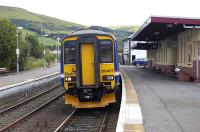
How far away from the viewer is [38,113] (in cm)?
1811

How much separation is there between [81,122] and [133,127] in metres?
5.16

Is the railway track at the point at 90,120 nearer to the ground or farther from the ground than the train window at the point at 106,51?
nearer to the ground

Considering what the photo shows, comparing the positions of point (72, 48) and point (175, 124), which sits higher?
point (72, 48)

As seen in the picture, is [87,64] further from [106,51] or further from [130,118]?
[130,118]

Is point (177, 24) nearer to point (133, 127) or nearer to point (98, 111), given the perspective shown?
point (98, 111)

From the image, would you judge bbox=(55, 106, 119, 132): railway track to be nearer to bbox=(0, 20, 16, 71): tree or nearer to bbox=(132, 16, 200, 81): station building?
bbox=(132, 16, 200, 81): station building

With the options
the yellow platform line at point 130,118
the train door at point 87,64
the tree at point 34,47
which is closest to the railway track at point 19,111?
the train door at point 87,64

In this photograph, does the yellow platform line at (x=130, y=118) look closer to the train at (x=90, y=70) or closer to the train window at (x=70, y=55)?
the train at (x=90, y=70)

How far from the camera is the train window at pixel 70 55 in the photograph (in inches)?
690

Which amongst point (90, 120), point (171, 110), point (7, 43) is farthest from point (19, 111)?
point (7, 43)

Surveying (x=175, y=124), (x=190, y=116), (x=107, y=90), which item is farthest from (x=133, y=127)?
(x=107, y=90)

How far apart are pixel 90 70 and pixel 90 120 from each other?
2018 mm

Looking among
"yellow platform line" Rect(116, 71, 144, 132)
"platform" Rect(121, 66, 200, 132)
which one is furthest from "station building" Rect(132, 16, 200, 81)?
"yellow platform line" Rect(116, 71, 144, 132)

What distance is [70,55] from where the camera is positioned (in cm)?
1769
